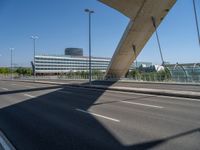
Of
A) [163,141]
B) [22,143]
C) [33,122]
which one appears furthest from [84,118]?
[163,141]

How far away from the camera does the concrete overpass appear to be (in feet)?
106

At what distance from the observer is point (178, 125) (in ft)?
26.5

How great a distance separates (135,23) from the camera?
1416 inches

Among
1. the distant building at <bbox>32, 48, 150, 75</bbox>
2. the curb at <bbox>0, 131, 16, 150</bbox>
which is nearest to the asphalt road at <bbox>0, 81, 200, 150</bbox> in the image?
the curb at <bbox>0, 131, 16, 150</bbox>

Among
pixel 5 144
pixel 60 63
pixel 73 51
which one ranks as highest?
pixel 73 51

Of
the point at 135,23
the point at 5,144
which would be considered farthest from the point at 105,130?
the point at 135,23

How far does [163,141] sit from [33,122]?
5160 millimetres

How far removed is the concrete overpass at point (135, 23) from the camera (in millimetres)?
32188

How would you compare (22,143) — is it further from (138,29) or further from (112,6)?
(138,29)

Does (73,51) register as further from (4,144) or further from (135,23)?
(4,144)

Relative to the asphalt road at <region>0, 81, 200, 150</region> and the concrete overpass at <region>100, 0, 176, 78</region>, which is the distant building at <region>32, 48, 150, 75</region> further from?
the asphalt road at <region>0, 81, 200, 150</region>

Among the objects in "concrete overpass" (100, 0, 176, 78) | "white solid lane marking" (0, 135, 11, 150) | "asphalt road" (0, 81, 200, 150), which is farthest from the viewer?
"concrete overpass" (100, 0, 176, 78)

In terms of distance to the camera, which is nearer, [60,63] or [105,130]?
[105,130]

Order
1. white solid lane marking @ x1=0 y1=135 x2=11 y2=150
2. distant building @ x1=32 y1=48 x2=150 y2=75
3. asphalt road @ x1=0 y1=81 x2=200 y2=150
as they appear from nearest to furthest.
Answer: white solid lane marking @ x1=0 y1=135 x2=11 y2=150
asphalt road @ x1=0 y1=81 x2=200 y2=150
distant building @ x1=32 y1=48 x2=150 y2=75
